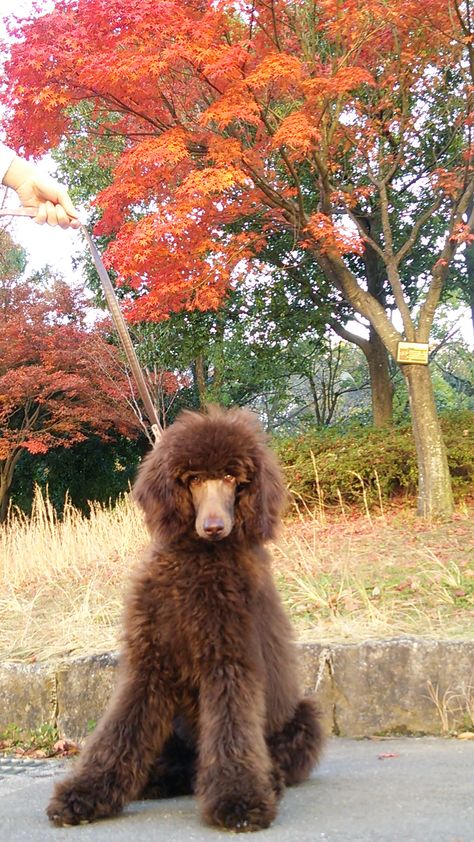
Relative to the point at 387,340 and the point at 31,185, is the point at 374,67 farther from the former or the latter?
the point at 31,185

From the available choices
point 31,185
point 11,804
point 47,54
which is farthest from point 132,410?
point 11,804

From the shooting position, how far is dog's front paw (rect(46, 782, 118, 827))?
2.73 meters

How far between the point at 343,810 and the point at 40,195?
5860 mm

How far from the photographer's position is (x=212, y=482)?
9.61 feet

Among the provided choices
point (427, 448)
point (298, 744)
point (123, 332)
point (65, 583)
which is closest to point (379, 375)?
point (427, 448)

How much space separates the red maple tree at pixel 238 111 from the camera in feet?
27.9

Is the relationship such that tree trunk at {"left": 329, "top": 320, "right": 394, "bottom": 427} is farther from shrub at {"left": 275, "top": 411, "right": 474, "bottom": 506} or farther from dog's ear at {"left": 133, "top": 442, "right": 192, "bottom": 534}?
dog's ear at {"left": 133, "top": 442, "right": 192, "bottom": 534}

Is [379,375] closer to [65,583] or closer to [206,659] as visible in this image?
[65,583]

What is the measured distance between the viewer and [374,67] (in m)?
10.2

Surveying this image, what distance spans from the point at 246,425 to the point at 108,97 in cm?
724

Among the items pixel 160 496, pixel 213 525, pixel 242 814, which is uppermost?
pixel 160 496

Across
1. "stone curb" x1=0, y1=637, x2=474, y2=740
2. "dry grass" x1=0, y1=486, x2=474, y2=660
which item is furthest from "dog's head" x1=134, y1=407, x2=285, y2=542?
"dry grass" x1=0, y1=486, x2=474, y2=660

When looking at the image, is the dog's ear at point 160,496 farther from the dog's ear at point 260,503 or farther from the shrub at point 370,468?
the shrub at point 370,468

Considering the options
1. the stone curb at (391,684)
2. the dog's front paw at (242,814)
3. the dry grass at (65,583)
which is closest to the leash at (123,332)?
the dry grass at (65,583)
